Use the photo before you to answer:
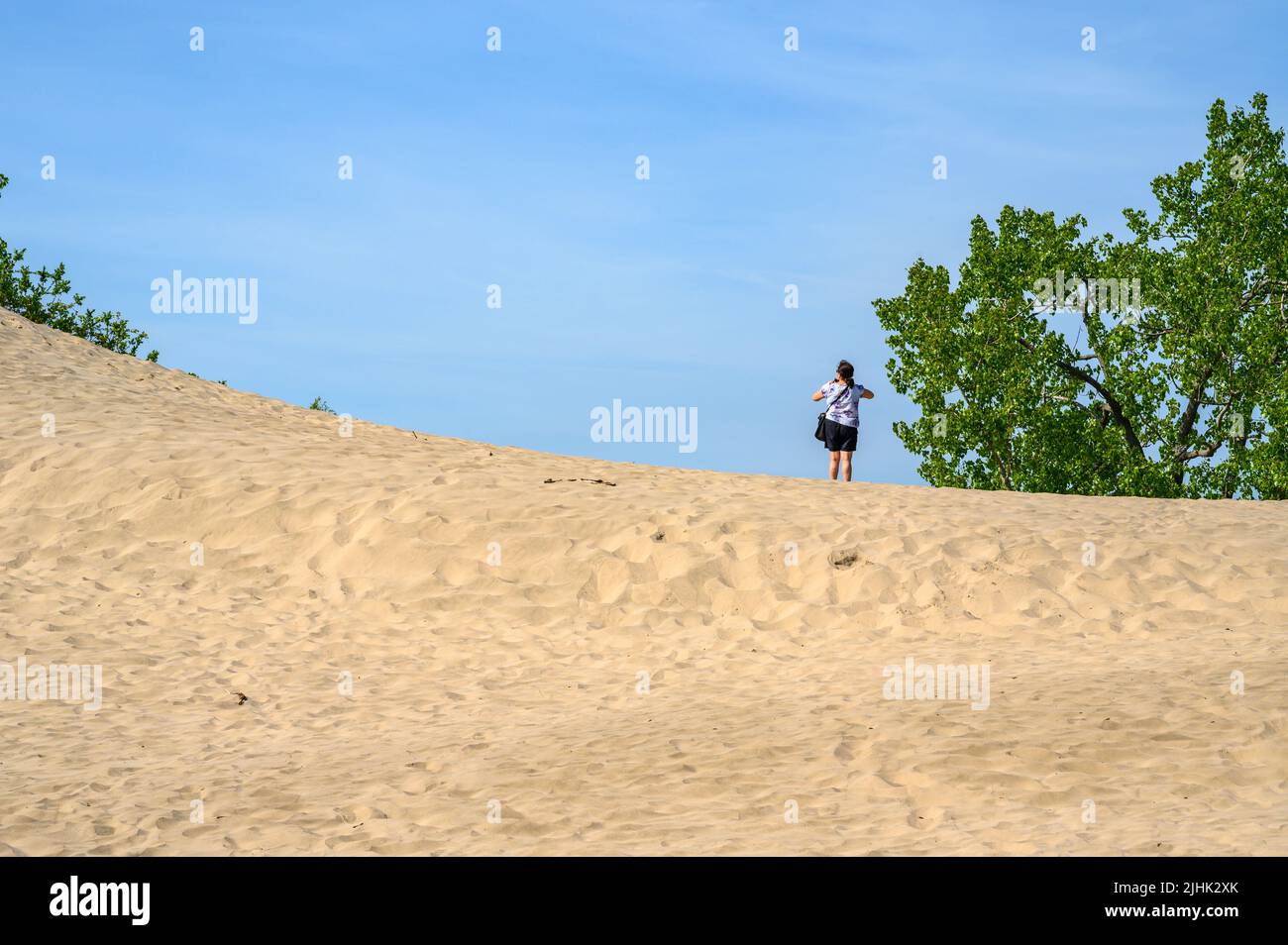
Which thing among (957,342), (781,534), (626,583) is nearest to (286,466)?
(626,583)

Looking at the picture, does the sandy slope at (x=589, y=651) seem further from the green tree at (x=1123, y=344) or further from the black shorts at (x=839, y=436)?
the green tree at (x=1123, y=344)

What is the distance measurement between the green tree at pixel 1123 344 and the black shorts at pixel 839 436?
37.9 ft

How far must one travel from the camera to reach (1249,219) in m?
30.7

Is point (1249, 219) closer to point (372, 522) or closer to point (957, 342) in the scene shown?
point (957, 342)

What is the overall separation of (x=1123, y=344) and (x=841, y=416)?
1395cm

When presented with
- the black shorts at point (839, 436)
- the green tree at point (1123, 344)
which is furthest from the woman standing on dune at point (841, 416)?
the green tree at point (1123, 344)

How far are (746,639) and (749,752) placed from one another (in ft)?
12.8

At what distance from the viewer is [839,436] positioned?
19469 mm

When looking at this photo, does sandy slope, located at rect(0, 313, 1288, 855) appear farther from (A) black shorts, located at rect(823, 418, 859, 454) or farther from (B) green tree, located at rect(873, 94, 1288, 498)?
(B) green tree, located at rect(873, 94, 1288, 498)

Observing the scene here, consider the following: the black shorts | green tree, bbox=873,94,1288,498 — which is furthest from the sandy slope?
green tree, bbox=873,94,1288,498

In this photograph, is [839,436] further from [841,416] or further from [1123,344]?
[1123,344]

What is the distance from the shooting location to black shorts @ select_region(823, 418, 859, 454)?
763 inches

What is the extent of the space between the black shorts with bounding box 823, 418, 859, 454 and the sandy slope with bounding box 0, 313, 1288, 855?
69 centimetres

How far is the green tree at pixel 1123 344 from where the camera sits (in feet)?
97.6
